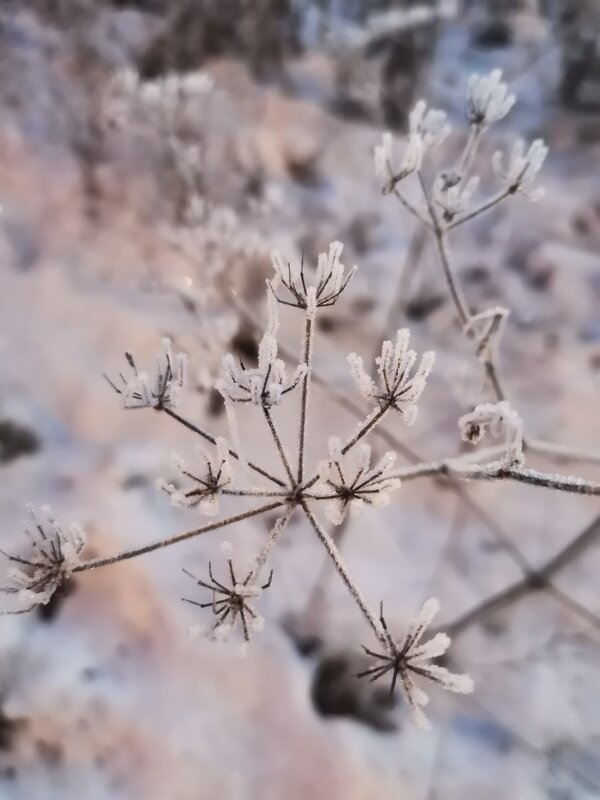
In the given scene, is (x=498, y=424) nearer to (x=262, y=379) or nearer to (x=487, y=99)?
(x=262, y=379)

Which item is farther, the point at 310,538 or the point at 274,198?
the point at 274,198

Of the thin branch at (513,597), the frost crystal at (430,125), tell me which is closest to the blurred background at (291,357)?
the thin branch at (513,597)

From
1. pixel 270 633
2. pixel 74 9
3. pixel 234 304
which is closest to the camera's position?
pixel 270 633

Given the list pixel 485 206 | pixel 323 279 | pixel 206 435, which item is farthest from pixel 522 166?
pixel 206 435

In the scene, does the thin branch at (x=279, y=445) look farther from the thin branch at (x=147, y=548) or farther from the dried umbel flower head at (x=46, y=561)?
the dried umbel flower head at (x=46, y=561)

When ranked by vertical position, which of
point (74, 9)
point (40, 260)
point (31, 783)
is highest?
point (74, 9)

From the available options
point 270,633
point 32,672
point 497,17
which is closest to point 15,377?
point 32,672

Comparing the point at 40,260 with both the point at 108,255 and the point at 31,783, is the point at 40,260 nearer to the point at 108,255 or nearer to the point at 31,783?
the point at 108,255
